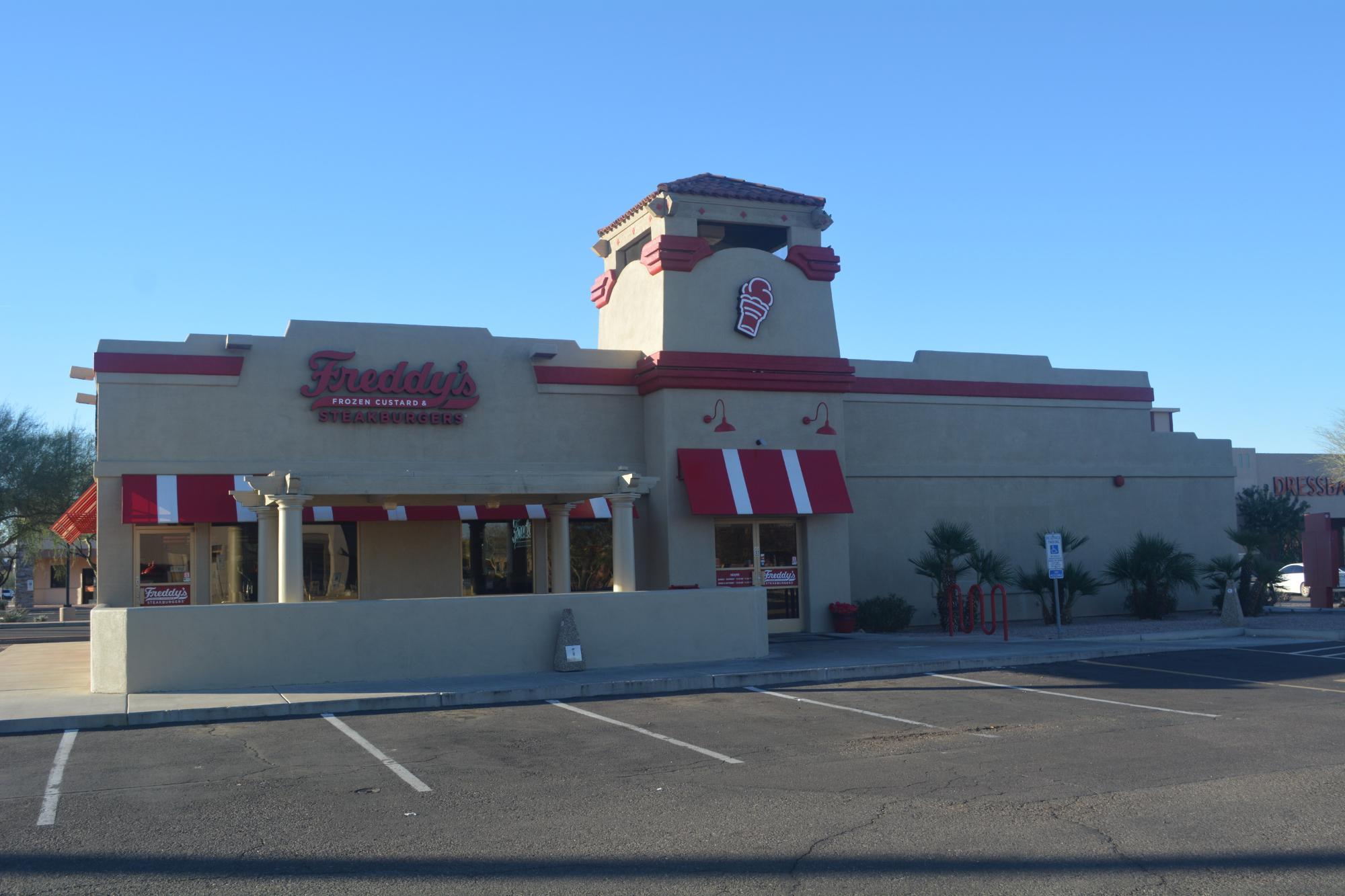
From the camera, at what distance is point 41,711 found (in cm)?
1380

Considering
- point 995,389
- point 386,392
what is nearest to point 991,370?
point 995,389

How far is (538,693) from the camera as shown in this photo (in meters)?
15.7

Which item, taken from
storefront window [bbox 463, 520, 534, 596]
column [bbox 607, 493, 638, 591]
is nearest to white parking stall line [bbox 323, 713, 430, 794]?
A: column [bbox 607, 493, 638, 591]

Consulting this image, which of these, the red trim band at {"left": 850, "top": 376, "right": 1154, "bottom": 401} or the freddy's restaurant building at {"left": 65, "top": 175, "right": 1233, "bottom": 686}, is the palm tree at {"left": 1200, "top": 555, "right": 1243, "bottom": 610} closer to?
the freddy's restaurant building at {"left": 65, "top": 175, "right": 1233, "bottom": 686}

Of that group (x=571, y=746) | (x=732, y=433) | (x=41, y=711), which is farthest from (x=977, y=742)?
(x=732, y=433)

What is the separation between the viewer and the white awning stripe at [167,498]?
68.0 ft

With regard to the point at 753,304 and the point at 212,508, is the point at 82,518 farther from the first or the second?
the point at 753,304

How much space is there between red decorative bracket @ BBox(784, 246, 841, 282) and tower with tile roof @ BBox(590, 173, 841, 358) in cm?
1

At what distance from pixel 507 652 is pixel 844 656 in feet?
17.8

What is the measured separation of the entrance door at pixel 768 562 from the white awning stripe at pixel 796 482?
38.0 inches

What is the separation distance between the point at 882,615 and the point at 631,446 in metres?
6.18

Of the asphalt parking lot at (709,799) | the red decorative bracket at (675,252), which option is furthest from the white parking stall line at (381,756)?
the red decorative bracket at (675,252)

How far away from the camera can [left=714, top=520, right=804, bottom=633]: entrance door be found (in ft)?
79.1

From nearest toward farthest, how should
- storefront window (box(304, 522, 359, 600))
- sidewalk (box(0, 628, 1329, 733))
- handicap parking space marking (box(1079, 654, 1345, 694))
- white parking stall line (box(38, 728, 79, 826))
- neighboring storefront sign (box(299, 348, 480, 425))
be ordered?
white parking stall line (box(38, 728, 79, 826)), sidewalk (box(0, 628, 1329, 733)), handicap parking space marking (box(1079, 654, 1345, 694)), neighboring storefront sign (box(299, 348, 480, 425)), storefront window (box(304, 522, 359, 600))
